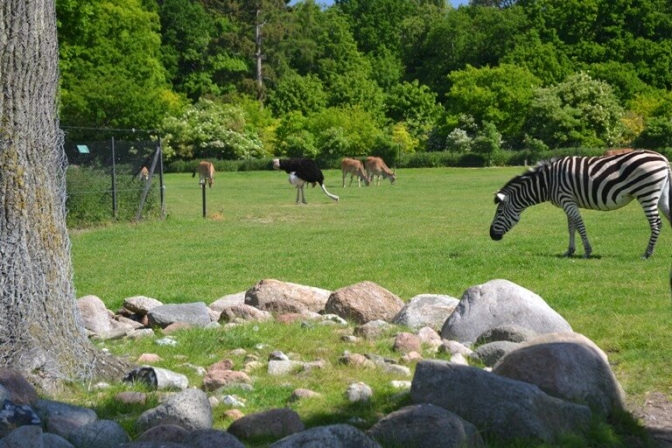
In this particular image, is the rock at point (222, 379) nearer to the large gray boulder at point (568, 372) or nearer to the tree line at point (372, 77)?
the large gray boulder at point (568, 372)

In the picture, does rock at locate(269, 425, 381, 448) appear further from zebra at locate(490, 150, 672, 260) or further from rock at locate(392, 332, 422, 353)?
zebra at locate(490, 150, 672, 260)

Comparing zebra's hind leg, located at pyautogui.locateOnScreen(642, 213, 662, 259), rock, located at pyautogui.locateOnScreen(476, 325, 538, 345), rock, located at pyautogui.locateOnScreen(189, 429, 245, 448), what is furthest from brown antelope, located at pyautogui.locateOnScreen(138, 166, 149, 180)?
rock, located at pyautogui.locateOnScreen(189, 429, 245, 448)

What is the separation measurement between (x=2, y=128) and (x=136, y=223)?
18673mm

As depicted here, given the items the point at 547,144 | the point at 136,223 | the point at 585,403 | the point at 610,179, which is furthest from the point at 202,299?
the point at 547,144

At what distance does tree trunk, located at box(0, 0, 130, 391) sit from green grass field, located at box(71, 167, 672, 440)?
4.40 meters

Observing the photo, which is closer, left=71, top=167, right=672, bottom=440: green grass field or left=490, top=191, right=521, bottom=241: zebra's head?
left=71, top=167, right=672, bottom=440: green grass field

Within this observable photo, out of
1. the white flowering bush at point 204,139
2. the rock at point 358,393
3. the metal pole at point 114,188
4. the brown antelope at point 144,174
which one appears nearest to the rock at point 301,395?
the rock at point 358,393

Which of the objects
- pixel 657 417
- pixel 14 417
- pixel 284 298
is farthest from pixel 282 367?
pixel 284 298

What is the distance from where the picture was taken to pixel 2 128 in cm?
731

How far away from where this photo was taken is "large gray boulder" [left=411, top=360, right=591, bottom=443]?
6.29 m

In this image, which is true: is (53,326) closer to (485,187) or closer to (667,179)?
(667,179)

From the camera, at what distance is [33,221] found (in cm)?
740

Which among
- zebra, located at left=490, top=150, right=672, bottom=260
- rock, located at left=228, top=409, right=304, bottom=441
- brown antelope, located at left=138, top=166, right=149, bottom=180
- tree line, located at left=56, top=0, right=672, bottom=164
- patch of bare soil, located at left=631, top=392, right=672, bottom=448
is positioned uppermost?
tree line, located at left=56, top=0, right=672, bottom=164

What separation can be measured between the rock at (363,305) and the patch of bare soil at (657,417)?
329 centimetres
